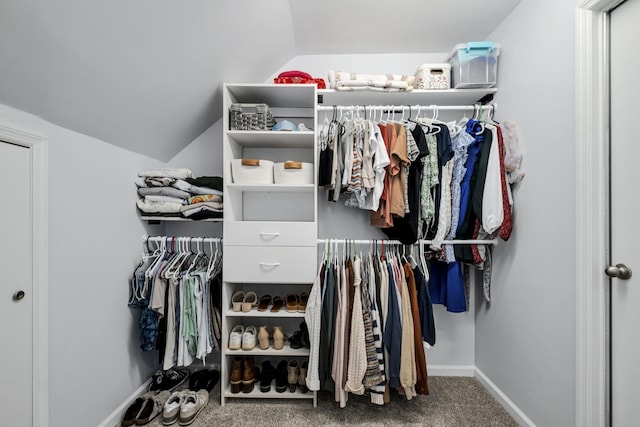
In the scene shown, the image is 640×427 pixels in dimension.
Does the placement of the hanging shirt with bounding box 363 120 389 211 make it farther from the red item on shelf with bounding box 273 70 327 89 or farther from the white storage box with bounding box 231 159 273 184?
the white storage box with bounding box 231 159 273 184

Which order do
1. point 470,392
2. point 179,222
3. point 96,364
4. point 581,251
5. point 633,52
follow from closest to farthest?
point 633,52
point 581,251
point 96,364
point 470,392
point 179,222

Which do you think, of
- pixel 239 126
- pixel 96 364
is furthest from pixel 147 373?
pixel 239 126

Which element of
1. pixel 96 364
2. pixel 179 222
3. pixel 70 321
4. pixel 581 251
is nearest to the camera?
pixel 581 251

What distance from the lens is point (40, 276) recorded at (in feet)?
3.73

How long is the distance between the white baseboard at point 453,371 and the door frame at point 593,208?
90cm

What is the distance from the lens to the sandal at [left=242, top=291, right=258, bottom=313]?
166 centimetres

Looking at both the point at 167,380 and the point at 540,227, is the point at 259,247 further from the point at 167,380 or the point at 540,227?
the point at 540,227

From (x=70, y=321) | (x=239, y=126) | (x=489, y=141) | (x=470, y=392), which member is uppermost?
(x=239, y=126)

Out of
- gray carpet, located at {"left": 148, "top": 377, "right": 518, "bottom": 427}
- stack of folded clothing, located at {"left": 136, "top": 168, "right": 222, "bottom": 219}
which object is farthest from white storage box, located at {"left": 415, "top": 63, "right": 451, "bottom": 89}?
gray carpet, located at {"left": 148, "top": 377, "right": 518, "bottom": 427}

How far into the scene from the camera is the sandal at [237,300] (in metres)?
1.68

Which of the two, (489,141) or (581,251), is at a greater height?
(489,141)

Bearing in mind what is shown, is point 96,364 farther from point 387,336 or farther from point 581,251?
point 581,251

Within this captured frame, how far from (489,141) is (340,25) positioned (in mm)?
1233

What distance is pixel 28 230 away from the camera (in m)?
1.11
